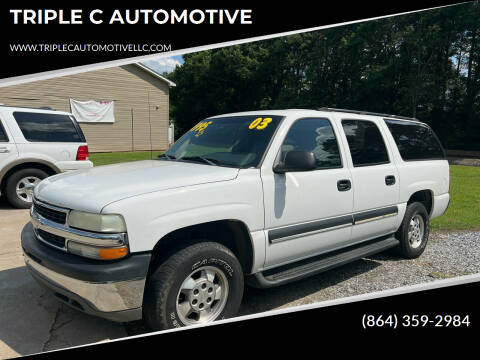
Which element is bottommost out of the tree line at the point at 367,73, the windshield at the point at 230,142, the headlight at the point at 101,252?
the headlight at the point at 101,252

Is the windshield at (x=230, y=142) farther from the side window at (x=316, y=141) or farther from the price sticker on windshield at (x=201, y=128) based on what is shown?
the side window at (x=316, y=141)

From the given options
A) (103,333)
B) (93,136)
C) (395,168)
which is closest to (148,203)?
(103,333)

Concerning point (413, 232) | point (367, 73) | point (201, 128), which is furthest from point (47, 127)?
point (367, 73)

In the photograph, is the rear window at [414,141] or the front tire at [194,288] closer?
the front tire at [194,288]

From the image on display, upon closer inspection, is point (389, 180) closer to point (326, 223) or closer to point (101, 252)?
point (326, 223)

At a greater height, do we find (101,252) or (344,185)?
(344,185)

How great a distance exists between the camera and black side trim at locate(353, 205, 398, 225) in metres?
4.07

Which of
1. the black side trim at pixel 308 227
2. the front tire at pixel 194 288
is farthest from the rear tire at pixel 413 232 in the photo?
the front tire at pixel 194 288

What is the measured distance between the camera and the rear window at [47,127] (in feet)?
24.6

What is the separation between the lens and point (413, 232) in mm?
5129

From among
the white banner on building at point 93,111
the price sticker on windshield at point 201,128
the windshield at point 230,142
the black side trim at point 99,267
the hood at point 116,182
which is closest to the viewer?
the black side trim at point 99,267

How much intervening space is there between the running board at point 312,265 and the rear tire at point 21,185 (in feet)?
19.6

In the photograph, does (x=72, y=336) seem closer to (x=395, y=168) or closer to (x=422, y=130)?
(x=395, y=168)

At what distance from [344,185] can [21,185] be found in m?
6.54
